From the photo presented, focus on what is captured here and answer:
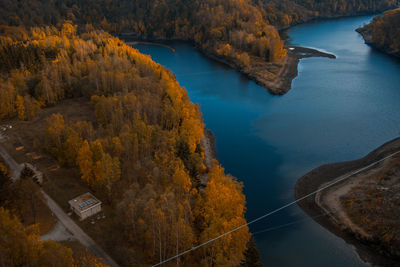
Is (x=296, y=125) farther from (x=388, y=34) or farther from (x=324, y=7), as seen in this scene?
(x=324, y=7)

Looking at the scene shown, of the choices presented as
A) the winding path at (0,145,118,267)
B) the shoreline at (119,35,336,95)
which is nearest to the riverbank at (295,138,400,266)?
the winding path at (0,145,118,267)

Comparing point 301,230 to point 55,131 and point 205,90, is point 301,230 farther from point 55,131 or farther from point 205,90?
point 205,90


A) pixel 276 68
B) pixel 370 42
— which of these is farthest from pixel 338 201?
pixel 370 42

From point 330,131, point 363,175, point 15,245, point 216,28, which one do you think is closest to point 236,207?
point 15,245

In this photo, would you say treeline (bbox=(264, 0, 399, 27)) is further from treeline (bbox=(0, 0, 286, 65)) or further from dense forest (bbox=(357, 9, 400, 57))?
dense forest (bbox=(357, 9, 400, 57))

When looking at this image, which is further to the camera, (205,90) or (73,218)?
(205,90)

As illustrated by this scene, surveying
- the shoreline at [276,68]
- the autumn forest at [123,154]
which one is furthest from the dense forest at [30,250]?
the shoreline at [276,68]

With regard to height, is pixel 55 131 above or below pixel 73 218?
above
